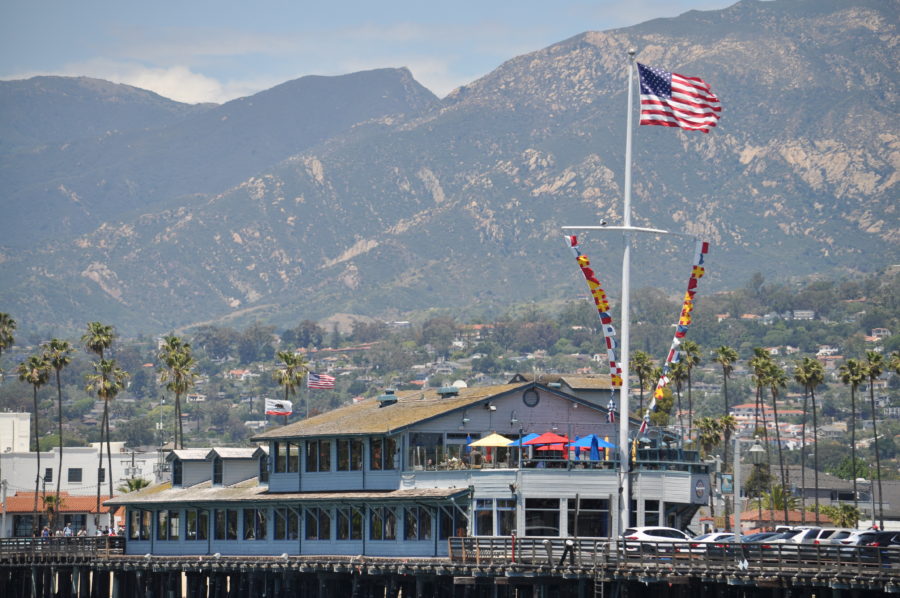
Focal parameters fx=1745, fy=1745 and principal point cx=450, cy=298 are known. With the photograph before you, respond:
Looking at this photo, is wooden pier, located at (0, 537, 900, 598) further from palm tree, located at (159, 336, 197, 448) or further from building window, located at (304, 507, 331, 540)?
palm tree, located at (159, 336, 197, 448)

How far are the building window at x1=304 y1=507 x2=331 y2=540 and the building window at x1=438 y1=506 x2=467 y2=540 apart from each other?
8629 millimetres

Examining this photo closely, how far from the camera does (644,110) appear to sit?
70.9 m

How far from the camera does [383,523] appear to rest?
262 feet

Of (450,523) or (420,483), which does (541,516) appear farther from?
(420,483)

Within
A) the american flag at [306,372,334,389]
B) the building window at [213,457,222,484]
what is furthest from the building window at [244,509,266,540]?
the american flag at [306,372,334,389]

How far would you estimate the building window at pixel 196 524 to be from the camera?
91562 mm

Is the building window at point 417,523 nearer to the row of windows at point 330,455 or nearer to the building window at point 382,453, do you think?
the row of windows at point 330,455

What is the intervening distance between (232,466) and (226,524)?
18.4ft

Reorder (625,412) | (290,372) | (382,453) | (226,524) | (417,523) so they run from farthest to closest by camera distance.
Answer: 1. (290,372)
2. (226,524)
3. (382,453)
4. (417,523)
5. (625,412)

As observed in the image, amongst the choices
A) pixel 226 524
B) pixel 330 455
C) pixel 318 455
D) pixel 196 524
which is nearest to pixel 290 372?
pixel 196 524

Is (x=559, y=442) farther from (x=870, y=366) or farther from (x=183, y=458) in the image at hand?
(x=870, y=366)

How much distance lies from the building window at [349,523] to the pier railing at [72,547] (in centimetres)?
1770

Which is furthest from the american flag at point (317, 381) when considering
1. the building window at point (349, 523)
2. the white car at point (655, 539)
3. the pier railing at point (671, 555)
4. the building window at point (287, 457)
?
the white car at point (655, 539)

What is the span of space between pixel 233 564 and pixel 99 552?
52.3ft
